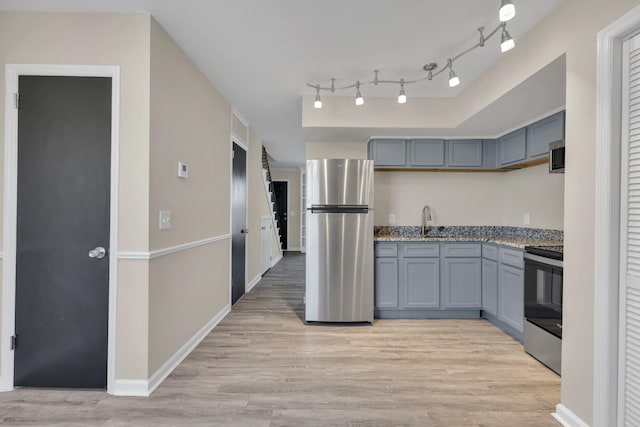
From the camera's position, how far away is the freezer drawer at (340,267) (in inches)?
129

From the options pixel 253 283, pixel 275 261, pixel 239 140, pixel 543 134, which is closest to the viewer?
pixel 543 134

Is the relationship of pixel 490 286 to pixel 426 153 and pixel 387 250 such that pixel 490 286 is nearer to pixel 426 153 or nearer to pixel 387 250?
pixel 387 250

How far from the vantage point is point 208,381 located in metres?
2.18

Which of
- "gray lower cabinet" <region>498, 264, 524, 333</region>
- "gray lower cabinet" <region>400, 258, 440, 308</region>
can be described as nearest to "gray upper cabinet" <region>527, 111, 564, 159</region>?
"gray lower cabinet" <region>498, 264, 524, 333</region>

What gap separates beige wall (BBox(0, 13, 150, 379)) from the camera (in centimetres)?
199

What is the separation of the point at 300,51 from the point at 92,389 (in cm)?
290

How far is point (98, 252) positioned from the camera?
1984 mm

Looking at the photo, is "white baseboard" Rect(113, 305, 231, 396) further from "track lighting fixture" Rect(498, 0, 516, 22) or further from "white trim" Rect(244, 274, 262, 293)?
"track lighting fixture" Rect(498, 0, 516, 22)

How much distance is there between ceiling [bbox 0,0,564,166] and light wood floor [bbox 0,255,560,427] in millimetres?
2288

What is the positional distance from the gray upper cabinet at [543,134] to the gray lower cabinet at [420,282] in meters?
1.49

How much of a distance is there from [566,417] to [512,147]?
261 centimetres

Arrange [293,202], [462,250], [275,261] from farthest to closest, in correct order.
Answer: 1. [293,202]
2. [275,261]
3. [462,250]

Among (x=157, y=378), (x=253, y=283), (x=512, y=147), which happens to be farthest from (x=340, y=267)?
(x=512, y=147)

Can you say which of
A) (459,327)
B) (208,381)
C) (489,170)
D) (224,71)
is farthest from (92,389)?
(489,170)
